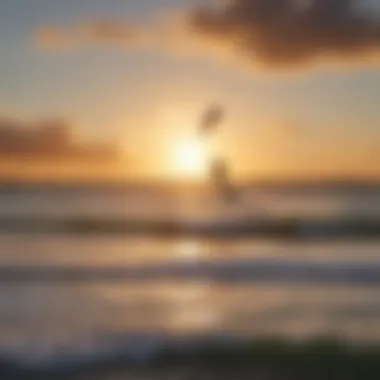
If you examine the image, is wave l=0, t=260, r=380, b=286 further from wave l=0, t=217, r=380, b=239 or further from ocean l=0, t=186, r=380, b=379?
wave l=0, t=217, r=380, b=239

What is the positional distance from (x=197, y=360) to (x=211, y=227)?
139 centimetres

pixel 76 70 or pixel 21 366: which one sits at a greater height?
pixel 76 70

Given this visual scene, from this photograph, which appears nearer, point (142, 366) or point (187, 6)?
point (142, 366)

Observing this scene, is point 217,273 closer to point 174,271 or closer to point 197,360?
point 174,271

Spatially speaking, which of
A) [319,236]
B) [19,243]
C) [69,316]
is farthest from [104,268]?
[319,236]

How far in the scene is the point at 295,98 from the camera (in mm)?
2971

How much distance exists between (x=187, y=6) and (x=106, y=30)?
280mm

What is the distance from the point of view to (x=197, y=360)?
2.74 meters

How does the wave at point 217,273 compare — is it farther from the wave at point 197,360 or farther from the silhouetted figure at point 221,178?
the wave at point 197,360

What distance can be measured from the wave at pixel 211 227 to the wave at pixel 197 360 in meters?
1.19

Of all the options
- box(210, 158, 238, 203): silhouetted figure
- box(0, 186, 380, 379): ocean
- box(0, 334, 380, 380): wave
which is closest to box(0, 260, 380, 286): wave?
box(0, 186, 380, 379): ocean

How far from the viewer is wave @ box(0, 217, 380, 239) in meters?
4.33

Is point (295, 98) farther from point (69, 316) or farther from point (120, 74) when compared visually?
point (69, 316)

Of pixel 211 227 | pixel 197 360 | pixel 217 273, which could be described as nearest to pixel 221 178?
pixel 197 360
